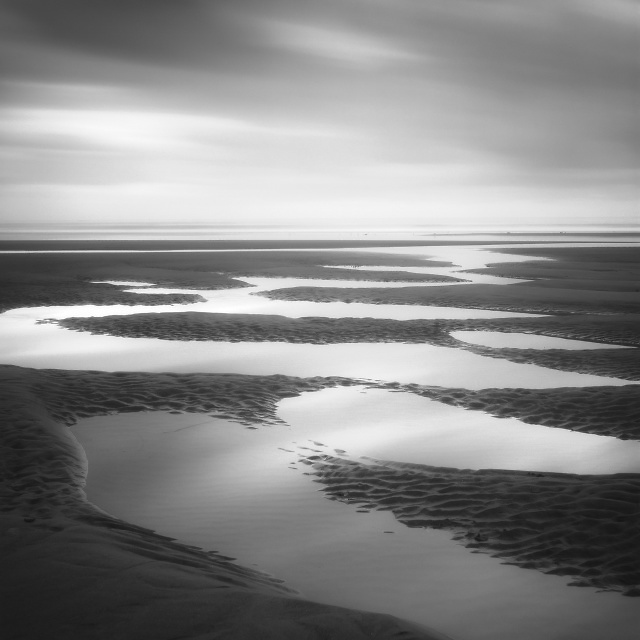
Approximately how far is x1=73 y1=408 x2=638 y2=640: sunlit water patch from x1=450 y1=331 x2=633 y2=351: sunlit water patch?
26.5 feet

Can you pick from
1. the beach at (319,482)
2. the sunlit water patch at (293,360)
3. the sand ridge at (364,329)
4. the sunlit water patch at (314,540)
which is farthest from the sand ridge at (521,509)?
the sand ridge at (364,329)

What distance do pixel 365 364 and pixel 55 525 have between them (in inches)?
344

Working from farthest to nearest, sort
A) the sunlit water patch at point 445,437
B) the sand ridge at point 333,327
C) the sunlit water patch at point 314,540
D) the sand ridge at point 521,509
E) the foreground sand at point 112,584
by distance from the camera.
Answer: the sand ridge at point 333,327, the sunlit water patch at point 445,437, the sand ridge at point 521,509, the sunlit water patch at point 314,540, the foreground sand at point 112,584

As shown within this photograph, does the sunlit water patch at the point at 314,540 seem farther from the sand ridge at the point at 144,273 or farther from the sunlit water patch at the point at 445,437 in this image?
the sand ridge at the point at 144,273

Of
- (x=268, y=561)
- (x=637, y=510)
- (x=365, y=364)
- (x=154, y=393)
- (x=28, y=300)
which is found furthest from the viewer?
(x=28, y=300)

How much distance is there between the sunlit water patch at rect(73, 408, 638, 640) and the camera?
4926 millimetres

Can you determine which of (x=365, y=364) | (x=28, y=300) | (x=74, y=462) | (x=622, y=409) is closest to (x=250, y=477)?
(x=74, y=462)

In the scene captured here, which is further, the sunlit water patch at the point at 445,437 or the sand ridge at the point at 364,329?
the sand ridge at the point at 364,329

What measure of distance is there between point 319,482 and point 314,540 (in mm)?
1403

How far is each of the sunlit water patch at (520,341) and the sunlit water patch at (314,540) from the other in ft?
26.5

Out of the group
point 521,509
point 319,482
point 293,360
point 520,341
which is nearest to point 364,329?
point 520,341

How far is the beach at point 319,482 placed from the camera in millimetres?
4766

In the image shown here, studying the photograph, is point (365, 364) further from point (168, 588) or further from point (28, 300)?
point (28, 300)

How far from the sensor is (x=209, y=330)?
18078 millimetres
